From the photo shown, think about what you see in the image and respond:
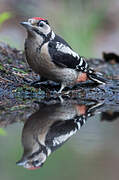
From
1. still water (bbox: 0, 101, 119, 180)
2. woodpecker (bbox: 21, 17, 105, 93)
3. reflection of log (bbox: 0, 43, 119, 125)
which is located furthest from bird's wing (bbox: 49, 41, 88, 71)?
still water (bbox: 0, 101, 119, 180)

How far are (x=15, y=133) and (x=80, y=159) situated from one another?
847 mm

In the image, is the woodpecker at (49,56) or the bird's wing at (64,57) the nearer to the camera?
the woodpecker at (49,56)

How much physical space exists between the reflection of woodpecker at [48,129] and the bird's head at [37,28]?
111cm

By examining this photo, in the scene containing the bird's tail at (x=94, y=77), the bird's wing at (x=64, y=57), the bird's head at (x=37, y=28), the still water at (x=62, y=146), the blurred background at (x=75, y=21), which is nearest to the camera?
the still water at (x=62, y=146)

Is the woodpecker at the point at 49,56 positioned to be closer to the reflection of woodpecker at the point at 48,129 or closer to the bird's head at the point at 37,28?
the bird's head at the point at 37,28

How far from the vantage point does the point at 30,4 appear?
14711mm

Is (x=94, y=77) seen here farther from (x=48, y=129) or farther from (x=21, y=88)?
(x=48, y=129)

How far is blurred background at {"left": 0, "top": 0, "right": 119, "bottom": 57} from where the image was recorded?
419 inches

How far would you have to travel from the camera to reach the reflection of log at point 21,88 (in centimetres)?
518

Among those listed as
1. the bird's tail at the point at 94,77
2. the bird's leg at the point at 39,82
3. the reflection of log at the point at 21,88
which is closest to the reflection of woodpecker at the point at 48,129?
the reflection of log at the point at 21,88

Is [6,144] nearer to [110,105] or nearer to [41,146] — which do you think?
[41,146]

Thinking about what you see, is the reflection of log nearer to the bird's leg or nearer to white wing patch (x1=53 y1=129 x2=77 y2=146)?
the bird's leg

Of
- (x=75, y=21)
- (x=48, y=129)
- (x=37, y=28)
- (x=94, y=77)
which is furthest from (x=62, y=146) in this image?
(x=75, y=21)

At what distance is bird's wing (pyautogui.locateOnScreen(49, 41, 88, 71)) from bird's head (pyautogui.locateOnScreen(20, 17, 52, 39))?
0.16 m
